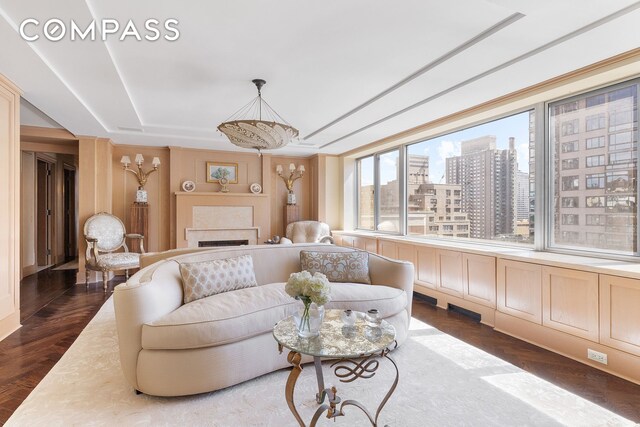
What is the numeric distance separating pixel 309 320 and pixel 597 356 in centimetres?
240

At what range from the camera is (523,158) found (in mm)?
3621

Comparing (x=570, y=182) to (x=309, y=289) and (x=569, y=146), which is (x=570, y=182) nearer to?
(x=569, y=146)

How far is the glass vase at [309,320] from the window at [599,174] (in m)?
2.82

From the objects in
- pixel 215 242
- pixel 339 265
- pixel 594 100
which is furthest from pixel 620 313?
pixel 215 242

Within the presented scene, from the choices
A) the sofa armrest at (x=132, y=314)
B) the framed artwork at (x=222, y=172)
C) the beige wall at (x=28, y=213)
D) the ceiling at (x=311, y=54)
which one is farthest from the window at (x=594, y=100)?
the beige wall at (x=28, y=213)

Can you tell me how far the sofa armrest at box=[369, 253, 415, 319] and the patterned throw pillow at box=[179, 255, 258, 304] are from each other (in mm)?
1227

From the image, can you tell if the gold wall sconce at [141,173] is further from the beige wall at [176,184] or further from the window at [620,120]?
the window at [620,120]

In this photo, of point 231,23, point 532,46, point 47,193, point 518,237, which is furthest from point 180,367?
point 47,193

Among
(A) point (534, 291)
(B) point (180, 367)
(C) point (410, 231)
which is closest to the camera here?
(B) point (180, 367)

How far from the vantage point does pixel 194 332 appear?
204cm

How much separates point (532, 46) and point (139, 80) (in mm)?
3551

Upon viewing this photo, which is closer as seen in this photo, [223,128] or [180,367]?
[180,367]

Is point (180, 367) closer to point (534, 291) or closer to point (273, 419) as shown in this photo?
point (273, 419)

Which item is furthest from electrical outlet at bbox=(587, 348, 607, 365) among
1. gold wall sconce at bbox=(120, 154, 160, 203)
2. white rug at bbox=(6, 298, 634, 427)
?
gold wall sconce at bbox=(120, 154, 160, 203)
